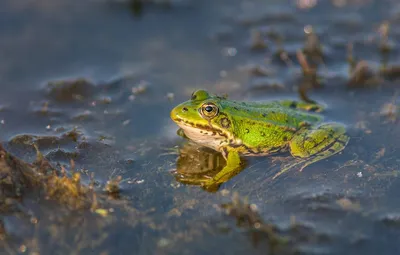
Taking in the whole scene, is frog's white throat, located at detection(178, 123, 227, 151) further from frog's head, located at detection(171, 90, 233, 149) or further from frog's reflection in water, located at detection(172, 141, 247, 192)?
frog's reflection in water, located at detection(172, 141, 247, 192)

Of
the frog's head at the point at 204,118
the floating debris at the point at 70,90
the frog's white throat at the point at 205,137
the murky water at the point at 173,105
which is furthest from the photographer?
the floating debris at the point at 70,90

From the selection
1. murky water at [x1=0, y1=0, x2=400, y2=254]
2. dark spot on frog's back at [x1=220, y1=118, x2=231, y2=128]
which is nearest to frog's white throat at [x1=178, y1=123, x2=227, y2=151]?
dark spot on frog's back at [x1=220, y1=118, x2=231, y2=128]

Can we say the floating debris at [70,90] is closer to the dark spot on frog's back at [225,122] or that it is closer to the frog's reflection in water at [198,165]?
the frog's reflection in water at [198,165]

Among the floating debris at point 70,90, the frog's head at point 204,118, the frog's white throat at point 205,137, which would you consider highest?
the floating debris at point 70,90

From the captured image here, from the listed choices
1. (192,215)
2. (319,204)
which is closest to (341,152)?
(319,204)

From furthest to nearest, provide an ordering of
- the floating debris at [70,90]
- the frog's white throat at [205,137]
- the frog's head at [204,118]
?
the floating debris at [70,90] → the frog's white throat at [205,137] → the frog's head at [204,118]

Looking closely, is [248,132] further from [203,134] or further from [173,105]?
[173,105]

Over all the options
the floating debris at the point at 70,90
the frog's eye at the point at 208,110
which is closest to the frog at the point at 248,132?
the frog's eye at the point at 208,110

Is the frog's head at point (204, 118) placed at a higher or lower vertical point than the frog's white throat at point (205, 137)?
higher

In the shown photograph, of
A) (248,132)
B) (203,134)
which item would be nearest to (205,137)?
(203,134)
